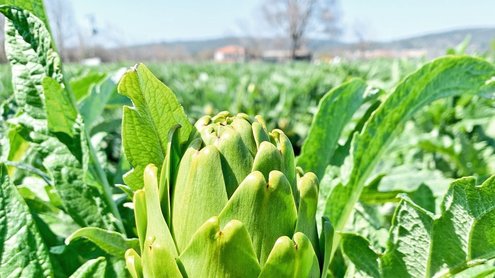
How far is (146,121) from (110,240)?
5.0 inches

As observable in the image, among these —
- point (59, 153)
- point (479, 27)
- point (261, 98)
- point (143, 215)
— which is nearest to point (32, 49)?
point (59, 153)

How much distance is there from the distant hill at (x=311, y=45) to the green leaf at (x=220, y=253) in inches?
445

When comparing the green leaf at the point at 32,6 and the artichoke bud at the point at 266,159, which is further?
the green leaf at the point at 32,6

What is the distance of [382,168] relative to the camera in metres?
1.13

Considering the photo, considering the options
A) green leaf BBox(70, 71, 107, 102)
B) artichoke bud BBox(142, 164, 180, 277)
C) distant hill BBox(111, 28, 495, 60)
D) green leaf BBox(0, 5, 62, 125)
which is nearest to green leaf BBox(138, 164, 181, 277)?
artichoke bud BBox(142, 164, 180, 277)

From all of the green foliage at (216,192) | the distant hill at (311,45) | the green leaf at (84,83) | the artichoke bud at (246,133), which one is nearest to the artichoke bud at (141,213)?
the green foliage at (216,192)

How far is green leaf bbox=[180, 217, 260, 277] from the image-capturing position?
39 centimetres

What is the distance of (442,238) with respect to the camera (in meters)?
0.53

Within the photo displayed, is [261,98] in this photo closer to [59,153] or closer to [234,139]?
[59,153]

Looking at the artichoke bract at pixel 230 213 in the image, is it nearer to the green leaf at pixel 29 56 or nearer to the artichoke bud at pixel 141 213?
the artichoke bud at pixel 141 213

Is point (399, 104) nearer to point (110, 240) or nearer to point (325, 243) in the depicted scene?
point (325, 243)

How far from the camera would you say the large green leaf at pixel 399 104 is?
0.62 m

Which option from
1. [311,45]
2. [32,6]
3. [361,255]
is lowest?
[311,45]

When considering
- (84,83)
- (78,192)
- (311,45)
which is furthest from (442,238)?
(311,45)
